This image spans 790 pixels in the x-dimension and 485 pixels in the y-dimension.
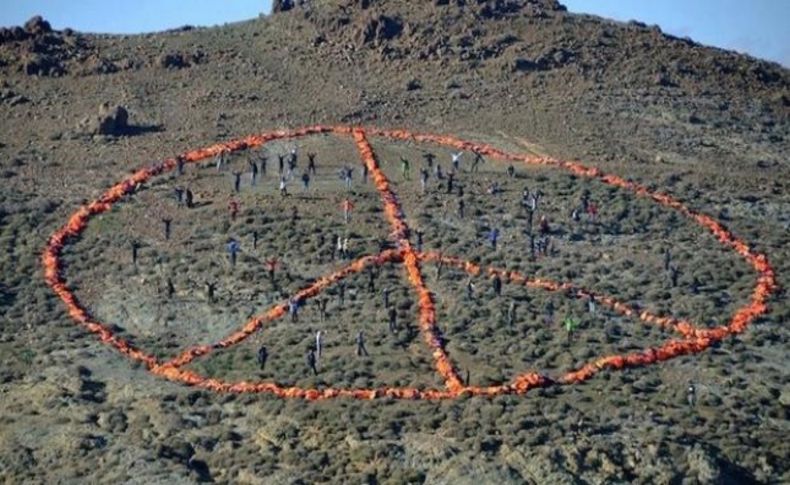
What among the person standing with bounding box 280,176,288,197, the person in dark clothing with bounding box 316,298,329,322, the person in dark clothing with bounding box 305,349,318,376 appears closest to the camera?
the person in dark clothing with bounding box 305,349,318,376

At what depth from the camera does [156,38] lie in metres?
106

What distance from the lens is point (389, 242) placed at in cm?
7431

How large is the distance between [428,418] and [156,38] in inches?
1996

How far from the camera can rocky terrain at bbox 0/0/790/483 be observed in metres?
58.7

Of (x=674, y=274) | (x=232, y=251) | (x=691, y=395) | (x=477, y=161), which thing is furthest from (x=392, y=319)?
(x=477, y=161)

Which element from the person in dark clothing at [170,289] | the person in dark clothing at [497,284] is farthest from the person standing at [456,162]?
the person in dark clothing at [170,289]

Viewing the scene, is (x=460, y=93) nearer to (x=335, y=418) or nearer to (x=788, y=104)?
(x=788, y=104)

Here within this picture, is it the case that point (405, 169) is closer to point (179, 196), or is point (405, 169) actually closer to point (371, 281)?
point (179, 196)

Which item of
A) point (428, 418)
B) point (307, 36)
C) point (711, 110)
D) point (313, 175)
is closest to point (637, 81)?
point (711, 110)

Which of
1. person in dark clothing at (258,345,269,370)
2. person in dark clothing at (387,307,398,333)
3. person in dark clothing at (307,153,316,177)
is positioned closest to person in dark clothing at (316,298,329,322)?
person in dark clothing at (387,307,398,333)

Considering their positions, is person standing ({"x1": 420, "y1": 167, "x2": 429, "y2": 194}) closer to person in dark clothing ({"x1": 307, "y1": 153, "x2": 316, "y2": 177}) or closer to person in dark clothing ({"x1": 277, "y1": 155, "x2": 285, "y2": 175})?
person in dark clothing ({"x1": 307, "y1": 153, "x2": 316, "y2": 177})

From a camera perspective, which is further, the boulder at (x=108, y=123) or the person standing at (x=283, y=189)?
the boulder at (x=108, y=123)

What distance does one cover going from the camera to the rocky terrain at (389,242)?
5872 centimetres

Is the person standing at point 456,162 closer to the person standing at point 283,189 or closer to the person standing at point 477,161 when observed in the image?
the person standing at point 477,161
